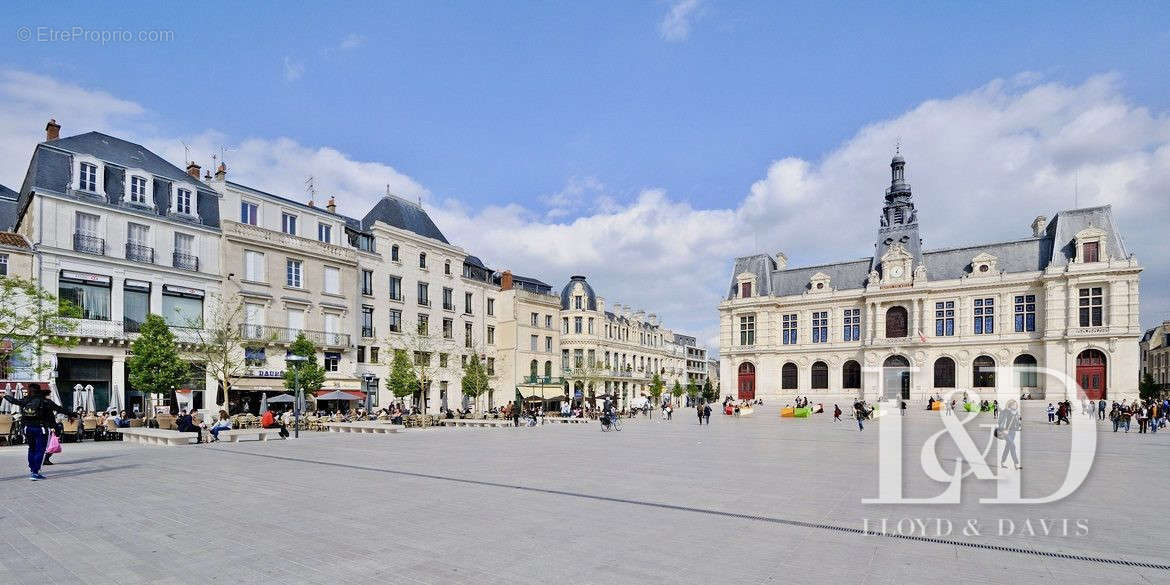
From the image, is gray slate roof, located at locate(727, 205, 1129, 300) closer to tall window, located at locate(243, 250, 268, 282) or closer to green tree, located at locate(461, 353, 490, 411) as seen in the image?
green tree, located at locate(461, 353, 490, 411)

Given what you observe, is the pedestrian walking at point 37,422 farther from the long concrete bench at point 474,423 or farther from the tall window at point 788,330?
the tall window at point 788,330

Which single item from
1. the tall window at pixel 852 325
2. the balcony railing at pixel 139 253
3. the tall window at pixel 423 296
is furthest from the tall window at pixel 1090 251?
the balcony railing at pixel 139 253

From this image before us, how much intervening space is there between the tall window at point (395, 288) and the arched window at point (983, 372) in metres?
49.9

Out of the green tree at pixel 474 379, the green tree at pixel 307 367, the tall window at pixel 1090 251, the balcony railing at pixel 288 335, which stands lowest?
the green tree at pixel 474 379

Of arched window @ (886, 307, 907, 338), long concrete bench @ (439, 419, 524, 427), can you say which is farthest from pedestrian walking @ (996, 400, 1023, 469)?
arched window @ (886, 307, 907, 338)

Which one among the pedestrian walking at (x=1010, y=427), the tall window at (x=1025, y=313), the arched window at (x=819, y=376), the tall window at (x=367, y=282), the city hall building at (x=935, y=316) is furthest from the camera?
the arched window at (x=819, y=376)

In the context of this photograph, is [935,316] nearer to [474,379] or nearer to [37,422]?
[474,379]

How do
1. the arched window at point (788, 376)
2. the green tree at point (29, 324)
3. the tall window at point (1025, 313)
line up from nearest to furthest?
1. the green tree at point (29, 324)
2. the tall window at point (1025, 313)
3. the arched window at point (788, 376)

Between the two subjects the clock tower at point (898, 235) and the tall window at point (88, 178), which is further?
the clock tower at point (898, 235)

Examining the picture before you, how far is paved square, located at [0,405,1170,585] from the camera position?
6098 millimetres

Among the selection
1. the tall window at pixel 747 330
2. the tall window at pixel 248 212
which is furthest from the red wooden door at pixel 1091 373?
the tall window at pixel 248 212

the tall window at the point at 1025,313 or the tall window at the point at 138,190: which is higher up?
the tall window at the point at 138,190

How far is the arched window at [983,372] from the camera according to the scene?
2238 inches

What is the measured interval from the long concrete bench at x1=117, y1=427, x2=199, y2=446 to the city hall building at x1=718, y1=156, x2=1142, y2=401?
179ft
